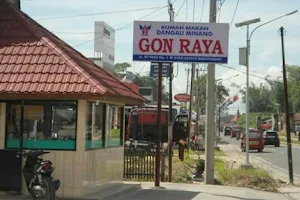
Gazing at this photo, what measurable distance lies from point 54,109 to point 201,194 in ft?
15.9

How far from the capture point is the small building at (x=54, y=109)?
11.9 meters

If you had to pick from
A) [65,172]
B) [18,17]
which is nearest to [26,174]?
[65,172]

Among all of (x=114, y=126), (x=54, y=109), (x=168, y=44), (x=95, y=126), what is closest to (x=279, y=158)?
(x=168, y=44)

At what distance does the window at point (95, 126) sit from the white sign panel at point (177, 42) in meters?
2.89

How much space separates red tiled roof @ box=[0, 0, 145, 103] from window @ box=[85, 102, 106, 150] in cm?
65

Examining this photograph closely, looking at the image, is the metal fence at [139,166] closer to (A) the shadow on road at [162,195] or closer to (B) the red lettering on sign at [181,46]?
(A) the shadow on road at [162,195]

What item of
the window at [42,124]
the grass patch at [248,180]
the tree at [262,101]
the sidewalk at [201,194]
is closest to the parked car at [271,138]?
the grass patch at [248,180]

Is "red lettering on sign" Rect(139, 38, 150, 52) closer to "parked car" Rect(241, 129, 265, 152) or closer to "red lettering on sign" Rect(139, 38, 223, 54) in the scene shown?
"red lettering on sign" Rect(139, 38, 223, 54)

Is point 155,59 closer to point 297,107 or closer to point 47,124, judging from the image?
point 47,124

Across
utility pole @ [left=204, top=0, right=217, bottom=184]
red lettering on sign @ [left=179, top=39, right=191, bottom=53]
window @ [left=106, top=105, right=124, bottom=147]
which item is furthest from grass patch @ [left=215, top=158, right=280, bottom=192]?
red lettering on sign @ [left=179, top=39, right=191, bottom=53]

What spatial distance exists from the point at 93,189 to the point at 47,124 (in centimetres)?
191

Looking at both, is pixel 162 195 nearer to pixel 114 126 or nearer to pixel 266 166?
pixel 114 126

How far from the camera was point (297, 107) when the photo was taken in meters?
137

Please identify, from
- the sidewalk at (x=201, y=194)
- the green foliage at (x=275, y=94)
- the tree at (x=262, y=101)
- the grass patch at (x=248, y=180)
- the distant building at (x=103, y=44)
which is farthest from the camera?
the tree at (x=262, y=101)
